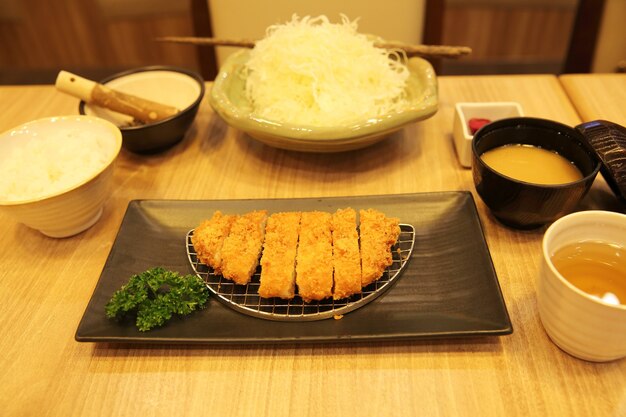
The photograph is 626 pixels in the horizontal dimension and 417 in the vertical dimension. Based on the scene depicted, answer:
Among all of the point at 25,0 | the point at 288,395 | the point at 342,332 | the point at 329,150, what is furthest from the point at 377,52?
the point at 25,0

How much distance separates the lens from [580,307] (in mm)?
1083

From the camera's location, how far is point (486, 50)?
4512 mm

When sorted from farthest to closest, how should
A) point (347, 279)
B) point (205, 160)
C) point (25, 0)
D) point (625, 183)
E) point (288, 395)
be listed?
point (25, 0), point (205, 160), point (625, 183), point (347, 279), point (288, 395)

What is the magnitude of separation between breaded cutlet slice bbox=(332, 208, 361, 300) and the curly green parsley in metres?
0.36

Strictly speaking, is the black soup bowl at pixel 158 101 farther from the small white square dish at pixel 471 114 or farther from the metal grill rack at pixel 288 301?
the small white square dish at pixel 471 114

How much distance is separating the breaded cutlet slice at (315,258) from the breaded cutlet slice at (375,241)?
0.09 m

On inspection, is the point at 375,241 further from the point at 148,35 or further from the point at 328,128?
the point at 148,35

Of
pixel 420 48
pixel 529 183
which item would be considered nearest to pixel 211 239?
pixel 529 183

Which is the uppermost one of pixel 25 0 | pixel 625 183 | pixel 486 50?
pixel 625 183

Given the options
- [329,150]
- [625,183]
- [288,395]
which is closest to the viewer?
[288,395]

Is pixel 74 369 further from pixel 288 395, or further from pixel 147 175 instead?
pixel 147 175

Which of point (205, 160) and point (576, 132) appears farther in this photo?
point (205, 160)

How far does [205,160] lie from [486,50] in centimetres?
347

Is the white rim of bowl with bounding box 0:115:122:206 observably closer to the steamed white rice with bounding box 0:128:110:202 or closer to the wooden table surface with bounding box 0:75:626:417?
the steamed white rice with bounding box 0:128:110:202
